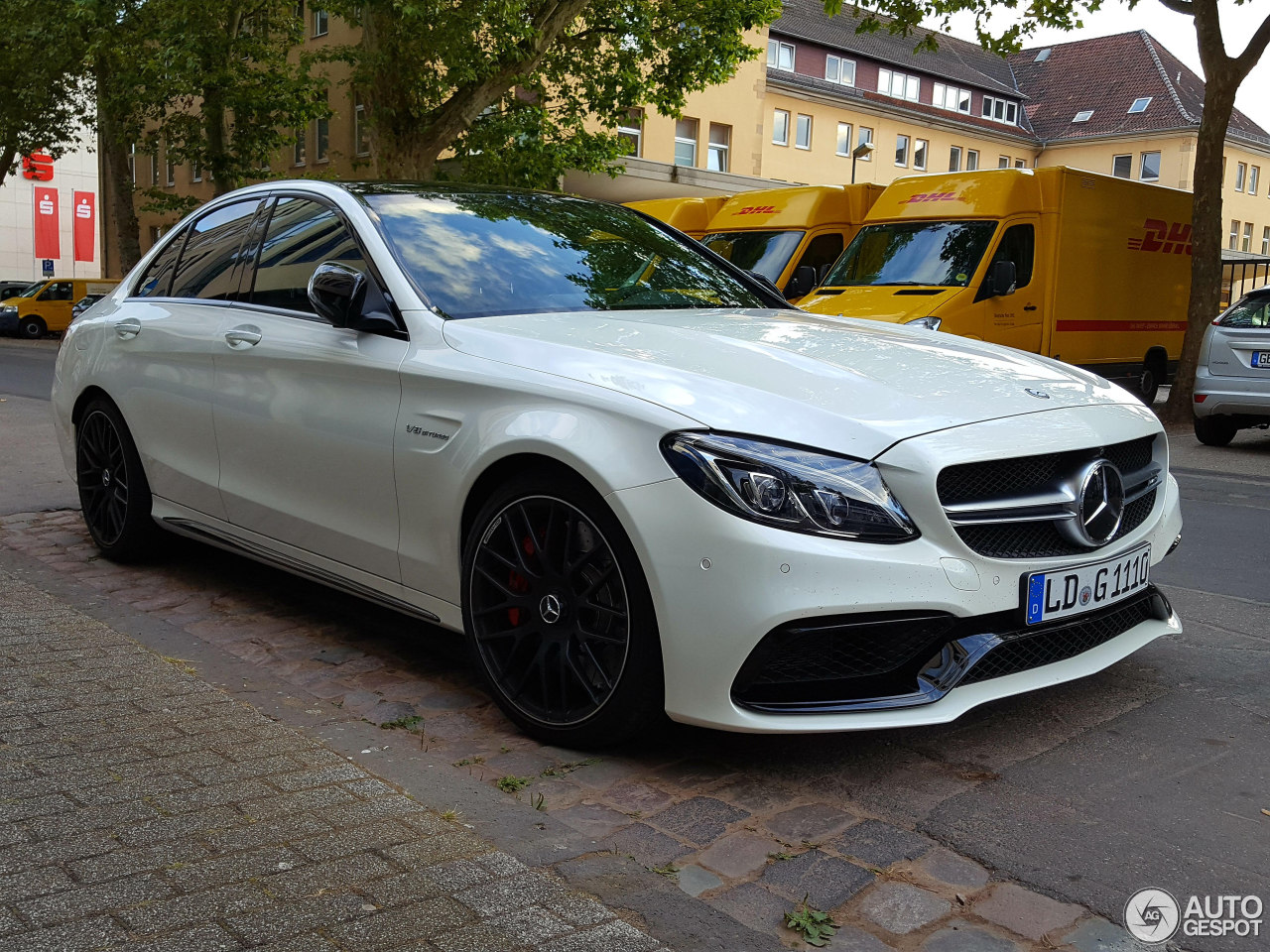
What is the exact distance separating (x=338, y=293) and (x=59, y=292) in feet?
138

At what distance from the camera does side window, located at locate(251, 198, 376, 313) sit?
14.6ft

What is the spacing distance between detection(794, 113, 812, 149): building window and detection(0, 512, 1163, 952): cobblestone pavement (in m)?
50.8

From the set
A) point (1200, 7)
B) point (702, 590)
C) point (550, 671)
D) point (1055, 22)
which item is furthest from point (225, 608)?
point (1055, 22)

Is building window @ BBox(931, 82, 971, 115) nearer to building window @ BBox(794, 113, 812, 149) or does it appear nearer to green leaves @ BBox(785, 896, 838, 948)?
building window @ BBox(794, 113, 812, 149)

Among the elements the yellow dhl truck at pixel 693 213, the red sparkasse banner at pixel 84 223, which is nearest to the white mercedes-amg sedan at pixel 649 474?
the yellow dhl truck at pixel 693 213

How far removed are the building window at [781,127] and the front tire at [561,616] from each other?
50.5 m

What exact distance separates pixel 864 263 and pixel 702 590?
11.7 m

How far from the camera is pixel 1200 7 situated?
15695mm

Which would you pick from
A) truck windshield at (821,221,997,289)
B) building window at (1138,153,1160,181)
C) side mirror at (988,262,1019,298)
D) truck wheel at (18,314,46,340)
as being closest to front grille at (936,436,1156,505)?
side mirror at (988,262,1019,298)

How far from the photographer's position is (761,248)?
56.0 ft

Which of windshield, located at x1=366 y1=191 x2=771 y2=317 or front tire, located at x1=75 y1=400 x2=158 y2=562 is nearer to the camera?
windshield, located at x1=366 y1=191 x2=771 y2=317

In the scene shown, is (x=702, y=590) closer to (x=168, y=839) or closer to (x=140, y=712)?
(x=168, y=839)

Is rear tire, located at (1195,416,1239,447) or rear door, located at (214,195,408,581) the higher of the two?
rear door, located at (214,195,408,581)

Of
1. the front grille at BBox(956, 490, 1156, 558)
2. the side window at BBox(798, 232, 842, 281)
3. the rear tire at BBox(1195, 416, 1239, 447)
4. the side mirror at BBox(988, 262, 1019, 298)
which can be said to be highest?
the side window at BBox(798, 232, 842, 281)
